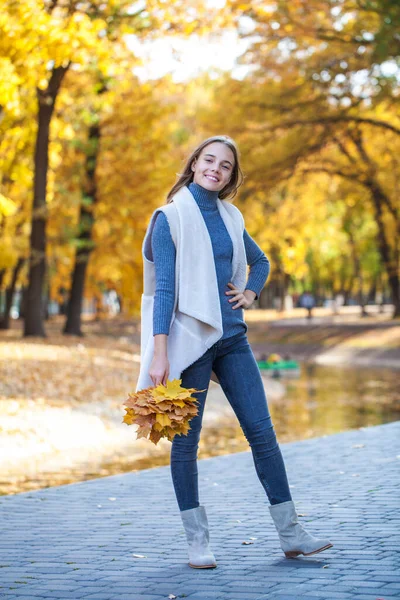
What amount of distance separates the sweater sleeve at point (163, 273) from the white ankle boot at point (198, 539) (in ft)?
2.98

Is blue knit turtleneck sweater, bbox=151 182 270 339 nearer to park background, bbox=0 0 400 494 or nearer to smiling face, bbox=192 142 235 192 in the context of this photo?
smiling face, bbox=192 142 235 192

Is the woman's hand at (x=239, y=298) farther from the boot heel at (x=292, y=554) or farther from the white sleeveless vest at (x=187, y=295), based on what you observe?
the boot heel at (x=292, y=554)

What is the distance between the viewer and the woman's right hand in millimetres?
4840

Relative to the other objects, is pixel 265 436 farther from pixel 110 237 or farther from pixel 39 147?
pixel 110 237

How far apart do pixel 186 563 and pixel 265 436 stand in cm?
74

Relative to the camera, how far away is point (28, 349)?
2108cm

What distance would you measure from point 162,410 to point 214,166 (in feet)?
4.20

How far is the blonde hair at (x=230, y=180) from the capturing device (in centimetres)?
523

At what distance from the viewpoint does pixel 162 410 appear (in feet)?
15.3

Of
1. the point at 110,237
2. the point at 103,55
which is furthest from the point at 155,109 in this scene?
the point at 103,55

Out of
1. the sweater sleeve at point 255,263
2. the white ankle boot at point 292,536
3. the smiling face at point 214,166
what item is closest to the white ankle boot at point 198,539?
the white ankle boot at point 292,536

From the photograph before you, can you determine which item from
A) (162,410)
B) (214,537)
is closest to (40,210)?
(214,537)

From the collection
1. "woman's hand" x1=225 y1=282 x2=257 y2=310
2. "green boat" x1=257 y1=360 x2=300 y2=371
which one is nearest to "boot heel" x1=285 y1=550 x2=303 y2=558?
"woman's hand" x1=225 y1=282 x2=257 y2=310

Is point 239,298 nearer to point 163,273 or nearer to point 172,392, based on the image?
point 163,273
